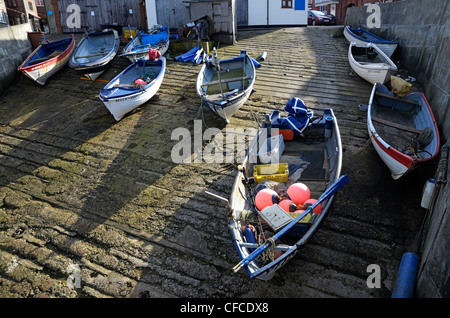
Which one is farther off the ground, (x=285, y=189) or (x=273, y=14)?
(x=273, y=14)

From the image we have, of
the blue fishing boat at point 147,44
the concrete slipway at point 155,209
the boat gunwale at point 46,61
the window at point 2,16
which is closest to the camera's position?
the concrete slipway at point 155,209

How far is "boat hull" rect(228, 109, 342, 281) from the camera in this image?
4.91m

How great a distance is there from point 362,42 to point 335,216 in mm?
12311

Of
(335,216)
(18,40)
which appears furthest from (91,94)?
(335,216)

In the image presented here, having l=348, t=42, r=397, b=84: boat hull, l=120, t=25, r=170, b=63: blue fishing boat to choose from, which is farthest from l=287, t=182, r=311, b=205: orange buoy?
l=120, t=25, r=170, b=63: blue fishing boat

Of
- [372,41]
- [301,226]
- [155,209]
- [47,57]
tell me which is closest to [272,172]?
[301,226]

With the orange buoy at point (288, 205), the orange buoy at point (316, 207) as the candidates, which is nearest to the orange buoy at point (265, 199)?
the orange buoy at point (288, 205)

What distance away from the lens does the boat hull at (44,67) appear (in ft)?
45.1

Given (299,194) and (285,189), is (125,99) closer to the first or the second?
(285,189)

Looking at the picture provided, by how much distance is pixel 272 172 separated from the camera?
23.0ft

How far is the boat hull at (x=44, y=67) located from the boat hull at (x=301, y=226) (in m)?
12.0

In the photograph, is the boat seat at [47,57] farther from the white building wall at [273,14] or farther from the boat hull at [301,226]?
the white building wall at [273,14]

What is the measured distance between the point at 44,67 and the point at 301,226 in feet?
48.0

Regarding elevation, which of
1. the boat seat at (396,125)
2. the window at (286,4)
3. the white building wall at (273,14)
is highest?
the window at (286,4)
